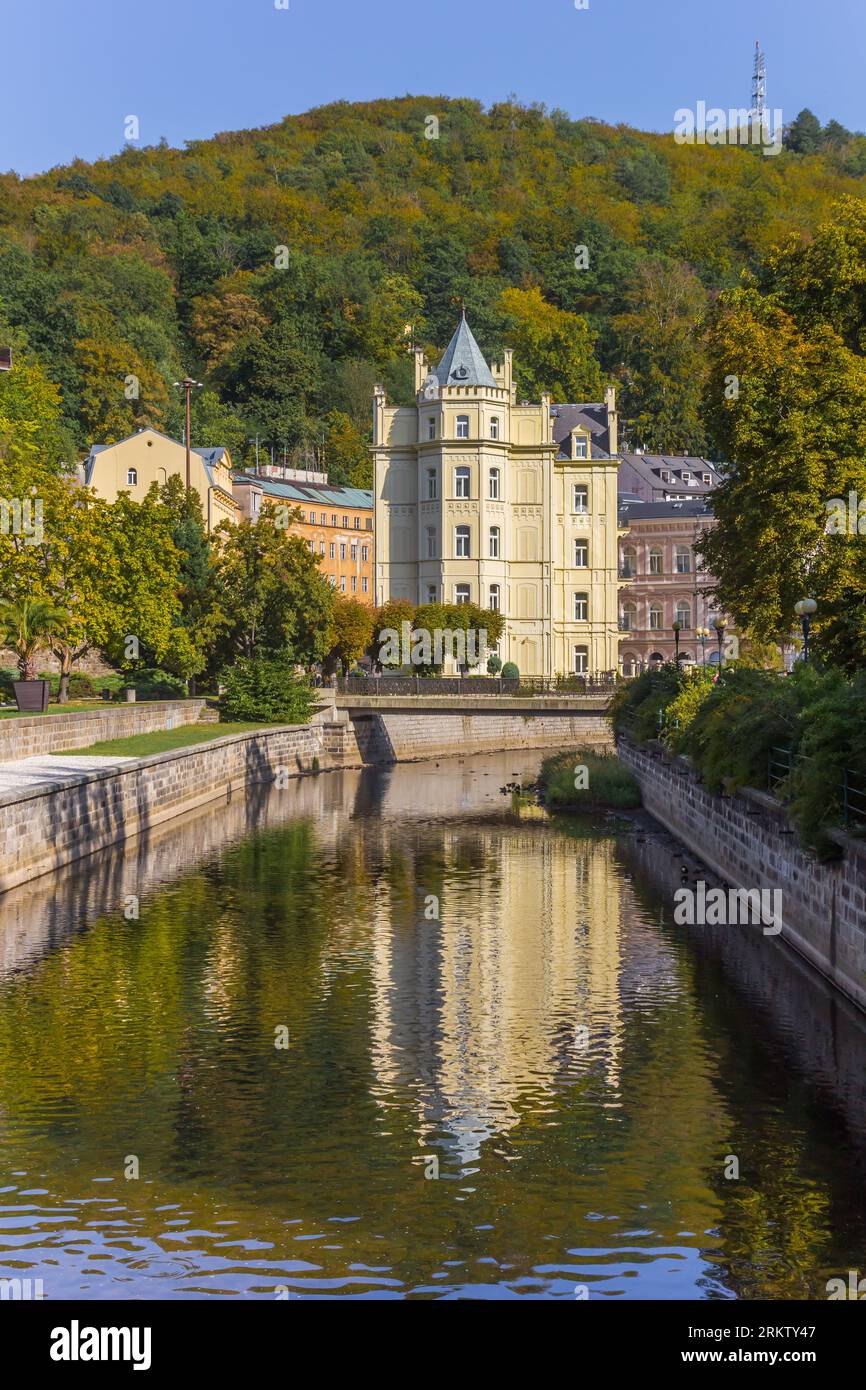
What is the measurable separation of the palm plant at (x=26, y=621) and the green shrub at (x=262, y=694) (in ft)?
38.7

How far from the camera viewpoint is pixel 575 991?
24766 millimetres

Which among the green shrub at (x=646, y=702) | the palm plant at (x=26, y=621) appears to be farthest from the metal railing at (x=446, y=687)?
the palm plant at (x=26, y=621)

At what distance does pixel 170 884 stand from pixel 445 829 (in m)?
13.4

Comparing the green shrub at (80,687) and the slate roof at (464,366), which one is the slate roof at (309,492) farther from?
the green shrub at (80,687)

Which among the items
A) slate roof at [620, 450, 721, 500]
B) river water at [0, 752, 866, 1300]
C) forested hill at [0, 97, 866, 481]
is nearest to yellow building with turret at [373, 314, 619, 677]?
slate roof at [620, 450, 721, 500]

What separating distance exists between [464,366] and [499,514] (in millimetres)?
8274

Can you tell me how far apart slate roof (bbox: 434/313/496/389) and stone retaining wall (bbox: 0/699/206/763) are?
104 feet

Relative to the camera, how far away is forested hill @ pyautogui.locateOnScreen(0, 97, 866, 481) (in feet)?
431

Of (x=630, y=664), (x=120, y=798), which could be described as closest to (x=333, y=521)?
(x=630, y=664)

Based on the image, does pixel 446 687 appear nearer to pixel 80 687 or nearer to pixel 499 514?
pixel 499 514

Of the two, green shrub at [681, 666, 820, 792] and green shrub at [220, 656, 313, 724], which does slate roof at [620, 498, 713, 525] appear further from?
green shrub at [681, 666, 820, 792]

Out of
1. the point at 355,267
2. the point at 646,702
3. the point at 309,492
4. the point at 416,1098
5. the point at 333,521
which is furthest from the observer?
the point at 355,267

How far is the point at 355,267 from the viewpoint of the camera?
501ft

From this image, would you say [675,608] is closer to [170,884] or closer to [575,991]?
[170,884]
